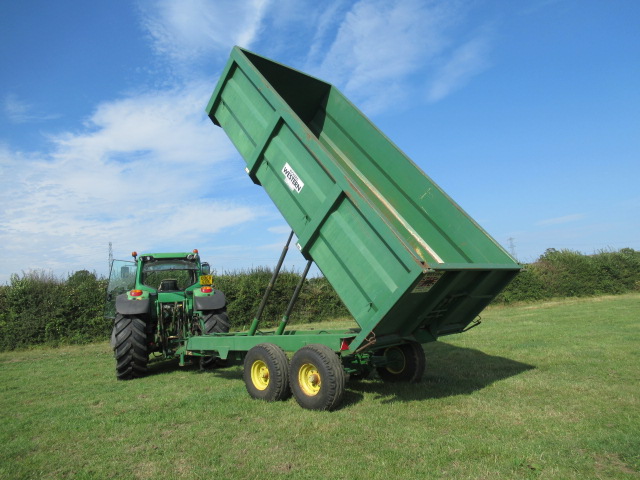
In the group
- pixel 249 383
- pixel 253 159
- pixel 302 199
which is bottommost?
pixel 249 383

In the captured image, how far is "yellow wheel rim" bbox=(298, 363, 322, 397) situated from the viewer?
4.56m

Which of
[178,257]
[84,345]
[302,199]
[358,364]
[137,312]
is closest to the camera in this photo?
[302,199]

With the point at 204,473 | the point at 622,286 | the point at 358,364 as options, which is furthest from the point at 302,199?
the point at 622,286

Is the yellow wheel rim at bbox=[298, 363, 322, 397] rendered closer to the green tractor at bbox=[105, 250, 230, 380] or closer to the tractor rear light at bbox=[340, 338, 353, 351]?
the tractor rear light at bbox=[340, 338, 353, 351]

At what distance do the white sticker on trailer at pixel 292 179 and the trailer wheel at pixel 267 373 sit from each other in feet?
5.98

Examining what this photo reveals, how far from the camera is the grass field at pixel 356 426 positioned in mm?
3150

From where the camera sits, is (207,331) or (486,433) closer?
(486,433)

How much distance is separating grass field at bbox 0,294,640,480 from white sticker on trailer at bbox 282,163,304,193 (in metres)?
2.35

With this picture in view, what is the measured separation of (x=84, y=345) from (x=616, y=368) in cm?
1273

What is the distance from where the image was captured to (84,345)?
41.3 feet

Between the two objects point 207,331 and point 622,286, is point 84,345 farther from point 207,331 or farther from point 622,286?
point 622,286

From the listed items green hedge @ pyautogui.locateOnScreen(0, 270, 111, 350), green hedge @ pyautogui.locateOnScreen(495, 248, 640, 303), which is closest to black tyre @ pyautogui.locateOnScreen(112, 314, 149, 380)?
green hedge @ pyautogui.locateOnScreen(0, 270, 111, 350)

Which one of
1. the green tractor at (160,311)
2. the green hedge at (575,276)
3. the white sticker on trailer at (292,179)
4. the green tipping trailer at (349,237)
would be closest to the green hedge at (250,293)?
the green hedge at (575,276)

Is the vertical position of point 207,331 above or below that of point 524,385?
above
